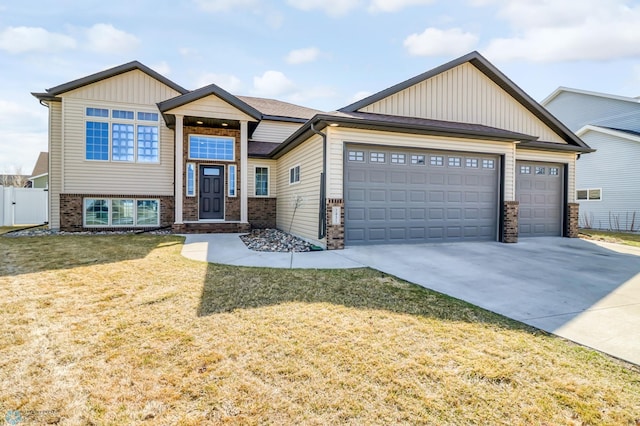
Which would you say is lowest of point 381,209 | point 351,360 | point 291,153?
point 351,360

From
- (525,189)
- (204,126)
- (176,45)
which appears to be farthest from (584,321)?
(176,45)

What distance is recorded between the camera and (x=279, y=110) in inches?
609

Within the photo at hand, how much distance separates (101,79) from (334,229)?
1046 centimetres

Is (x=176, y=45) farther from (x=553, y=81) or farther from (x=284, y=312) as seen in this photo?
(x=553, y=81)

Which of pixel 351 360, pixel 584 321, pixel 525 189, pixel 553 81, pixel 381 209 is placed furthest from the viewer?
pixel 553 81

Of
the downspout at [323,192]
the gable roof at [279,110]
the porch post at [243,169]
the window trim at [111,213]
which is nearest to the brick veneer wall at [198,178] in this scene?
A: the porch post at [243,169]

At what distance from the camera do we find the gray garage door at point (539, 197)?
10789 millimetres

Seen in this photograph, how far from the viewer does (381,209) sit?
341 inches

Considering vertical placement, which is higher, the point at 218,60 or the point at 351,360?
the point at 218,60

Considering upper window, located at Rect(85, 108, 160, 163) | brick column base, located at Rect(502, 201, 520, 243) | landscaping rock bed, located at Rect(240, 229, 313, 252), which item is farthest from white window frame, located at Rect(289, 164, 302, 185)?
brick column base, located at Rect(502, 201, 520, 243)

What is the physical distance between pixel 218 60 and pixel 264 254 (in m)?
7.59

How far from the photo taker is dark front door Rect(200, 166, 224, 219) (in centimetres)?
1190

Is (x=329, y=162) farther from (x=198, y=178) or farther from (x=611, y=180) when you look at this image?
(x=611, y=180)

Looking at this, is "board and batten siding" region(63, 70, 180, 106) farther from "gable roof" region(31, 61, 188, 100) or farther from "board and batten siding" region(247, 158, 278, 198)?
"board and batten siding" region(247, 158, 278, 198)
